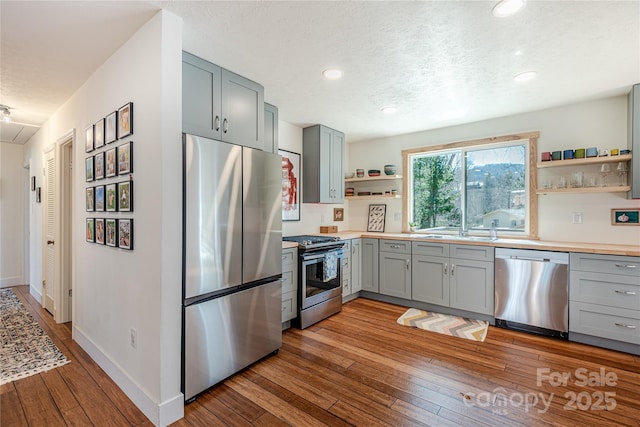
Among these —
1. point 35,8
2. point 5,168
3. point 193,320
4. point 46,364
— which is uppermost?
point 35,8

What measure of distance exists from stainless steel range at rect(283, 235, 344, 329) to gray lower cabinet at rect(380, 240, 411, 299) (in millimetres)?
721

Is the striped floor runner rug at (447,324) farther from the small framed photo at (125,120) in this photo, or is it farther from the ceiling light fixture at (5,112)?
the ceiling light fixture at (5,112)

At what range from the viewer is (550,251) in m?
3.06

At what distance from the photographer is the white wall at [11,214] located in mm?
5031

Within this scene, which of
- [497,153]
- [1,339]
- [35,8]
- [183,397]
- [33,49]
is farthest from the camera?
[497,153]

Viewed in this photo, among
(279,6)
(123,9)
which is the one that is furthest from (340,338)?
(123,9)

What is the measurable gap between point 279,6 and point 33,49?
1.91 meters

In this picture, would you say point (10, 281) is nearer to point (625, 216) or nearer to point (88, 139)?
point (88, 139)

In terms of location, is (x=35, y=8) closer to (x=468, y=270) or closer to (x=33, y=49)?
(x=33, y=49)

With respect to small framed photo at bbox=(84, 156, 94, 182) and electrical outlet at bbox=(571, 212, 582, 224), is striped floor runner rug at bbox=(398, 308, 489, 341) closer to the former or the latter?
electrical outlet at bbox=(571, 212, 582, 224)

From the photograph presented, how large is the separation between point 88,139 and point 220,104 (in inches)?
50.1

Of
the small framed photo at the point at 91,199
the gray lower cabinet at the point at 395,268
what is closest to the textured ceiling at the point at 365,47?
the small framed photo at the point at 91,199

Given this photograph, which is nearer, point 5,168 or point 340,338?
point 340,338

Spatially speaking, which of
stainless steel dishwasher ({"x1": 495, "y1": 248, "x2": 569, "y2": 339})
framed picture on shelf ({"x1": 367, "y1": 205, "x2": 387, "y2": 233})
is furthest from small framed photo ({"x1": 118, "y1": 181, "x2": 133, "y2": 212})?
framed picture on shelf ({"x1": 367, "y1": 205, "x2": 387, "y2": 233})
